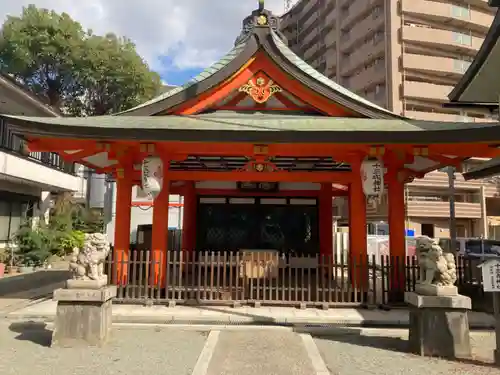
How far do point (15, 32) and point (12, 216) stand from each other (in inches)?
658

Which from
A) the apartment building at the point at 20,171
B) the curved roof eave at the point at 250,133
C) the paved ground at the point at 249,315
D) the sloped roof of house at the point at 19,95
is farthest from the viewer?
the apartment building at the point at 20,171

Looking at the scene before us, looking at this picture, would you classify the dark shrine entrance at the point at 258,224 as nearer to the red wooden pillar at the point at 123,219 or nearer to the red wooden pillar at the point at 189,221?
the red wooden pillar at the point at 189,221

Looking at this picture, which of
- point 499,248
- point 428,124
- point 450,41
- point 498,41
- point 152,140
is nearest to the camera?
point 152,140

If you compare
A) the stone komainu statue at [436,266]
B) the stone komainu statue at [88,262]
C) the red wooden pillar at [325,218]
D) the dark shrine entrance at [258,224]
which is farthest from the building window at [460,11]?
the stone komainu statue at [88,262]

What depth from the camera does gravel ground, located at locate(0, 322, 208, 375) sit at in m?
5.84

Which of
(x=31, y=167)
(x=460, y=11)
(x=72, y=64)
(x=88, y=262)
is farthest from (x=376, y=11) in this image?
(x=88, y=262)

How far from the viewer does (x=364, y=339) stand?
7.78m

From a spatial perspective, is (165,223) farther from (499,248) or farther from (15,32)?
(15,32)

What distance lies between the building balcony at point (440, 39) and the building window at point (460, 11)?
185 cm

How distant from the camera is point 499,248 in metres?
20.9

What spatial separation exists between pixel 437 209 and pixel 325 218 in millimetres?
28875

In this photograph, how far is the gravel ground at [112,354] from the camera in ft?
19.2

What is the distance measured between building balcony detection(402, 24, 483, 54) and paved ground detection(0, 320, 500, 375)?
42078mm

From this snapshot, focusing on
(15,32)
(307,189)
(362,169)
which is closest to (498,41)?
(362,169)
